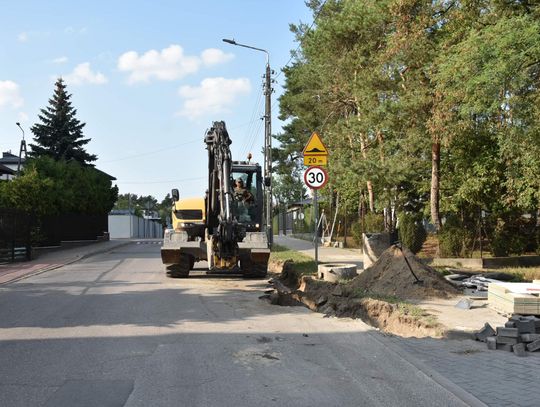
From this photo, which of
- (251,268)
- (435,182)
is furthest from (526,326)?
(435,182)

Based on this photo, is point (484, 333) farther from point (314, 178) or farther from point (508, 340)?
point (314, 178)

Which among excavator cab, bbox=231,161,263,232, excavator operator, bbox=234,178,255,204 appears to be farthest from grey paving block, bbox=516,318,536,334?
excavator cab, bbox=231,161,263,232

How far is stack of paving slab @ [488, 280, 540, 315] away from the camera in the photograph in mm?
7707

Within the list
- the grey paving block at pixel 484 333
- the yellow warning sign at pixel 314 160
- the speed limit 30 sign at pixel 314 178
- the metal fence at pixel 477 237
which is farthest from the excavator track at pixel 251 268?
the grey paving block at pixel 484 333

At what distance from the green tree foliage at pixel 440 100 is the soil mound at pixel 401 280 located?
395 centimetres

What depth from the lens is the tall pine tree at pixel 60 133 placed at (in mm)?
48062

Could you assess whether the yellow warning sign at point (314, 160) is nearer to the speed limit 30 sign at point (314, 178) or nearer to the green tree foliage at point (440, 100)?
the speed limit 30 sign at point (314, 178)

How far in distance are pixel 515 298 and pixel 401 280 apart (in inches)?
123

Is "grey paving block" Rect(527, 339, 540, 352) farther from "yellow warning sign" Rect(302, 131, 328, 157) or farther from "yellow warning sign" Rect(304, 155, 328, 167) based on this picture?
"yellow warning sign" Rect(302, 131, 328, 157)

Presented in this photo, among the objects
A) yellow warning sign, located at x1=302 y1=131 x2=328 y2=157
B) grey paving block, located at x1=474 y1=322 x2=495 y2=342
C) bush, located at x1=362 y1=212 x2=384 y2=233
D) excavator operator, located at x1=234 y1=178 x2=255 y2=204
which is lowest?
grey paving block, located at x1=474 y1=322 x2=495 y2=342

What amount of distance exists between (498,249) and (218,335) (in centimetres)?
1296

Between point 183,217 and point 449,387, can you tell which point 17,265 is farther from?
point 449,387

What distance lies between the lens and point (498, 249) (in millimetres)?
17625

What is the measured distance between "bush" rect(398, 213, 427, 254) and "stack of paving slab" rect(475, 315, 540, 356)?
39.1 ft
